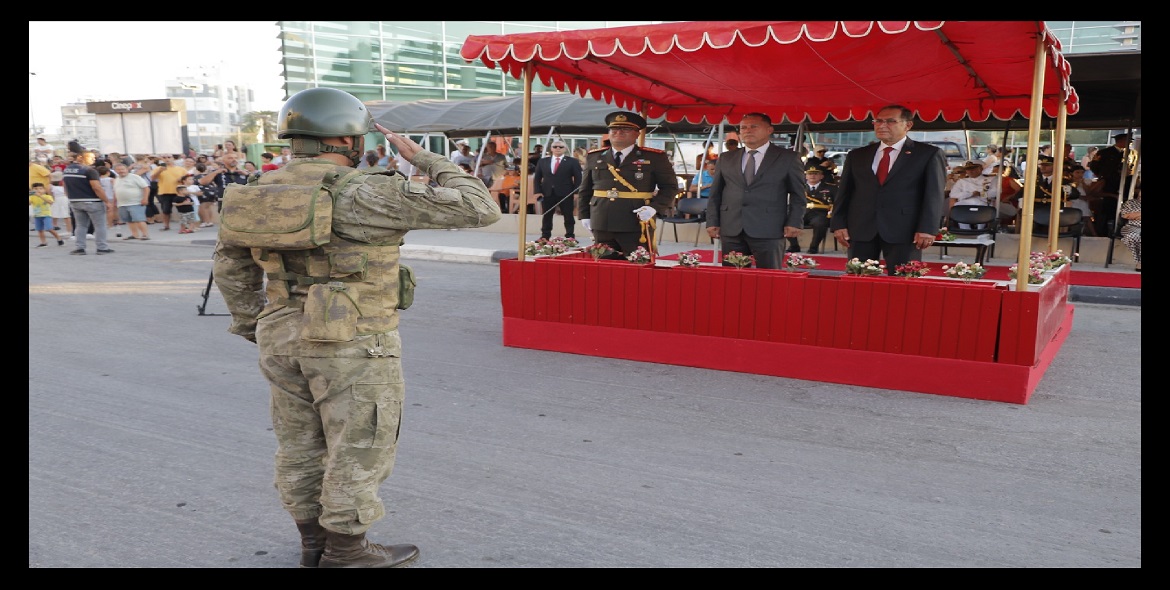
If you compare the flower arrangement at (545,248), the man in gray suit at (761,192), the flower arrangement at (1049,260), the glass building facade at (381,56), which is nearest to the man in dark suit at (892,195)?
the man in gray suit at (761,192)

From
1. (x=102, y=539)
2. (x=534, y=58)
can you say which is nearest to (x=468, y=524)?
(x=102, y=539)

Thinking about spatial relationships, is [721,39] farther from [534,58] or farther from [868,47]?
[534,58]

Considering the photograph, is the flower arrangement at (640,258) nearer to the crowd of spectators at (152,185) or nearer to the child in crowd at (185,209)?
the crowd of spectators at (152,185)

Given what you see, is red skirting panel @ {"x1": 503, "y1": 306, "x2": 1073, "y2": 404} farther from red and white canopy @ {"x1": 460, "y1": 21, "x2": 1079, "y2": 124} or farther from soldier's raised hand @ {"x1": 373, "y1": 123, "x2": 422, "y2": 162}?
soldier's raised hand @ {"x1": 373, "y1": 123, "x2": 422, "y2": 162}

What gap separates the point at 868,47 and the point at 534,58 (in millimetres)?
2610

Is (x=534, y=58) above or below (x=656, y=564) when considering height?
above

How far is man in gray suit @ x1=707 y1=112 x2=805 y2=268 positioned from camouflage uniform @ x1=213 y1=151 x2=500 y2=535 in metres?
4.25

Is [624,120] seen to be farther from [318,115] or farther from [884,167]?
[318,115]

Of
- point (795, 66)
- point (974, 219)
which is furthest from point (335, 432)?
point (974, 219)

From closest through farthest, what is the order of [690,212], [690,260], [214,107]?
[690,260], [690,212], [214,107]

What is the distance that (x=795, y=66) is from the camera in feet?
22.2

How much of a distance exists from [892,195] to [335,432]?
4.96 m

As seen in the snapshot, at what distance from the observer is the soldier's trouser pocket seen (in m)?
2.67

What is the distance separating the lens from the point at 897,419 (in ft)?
15.8
